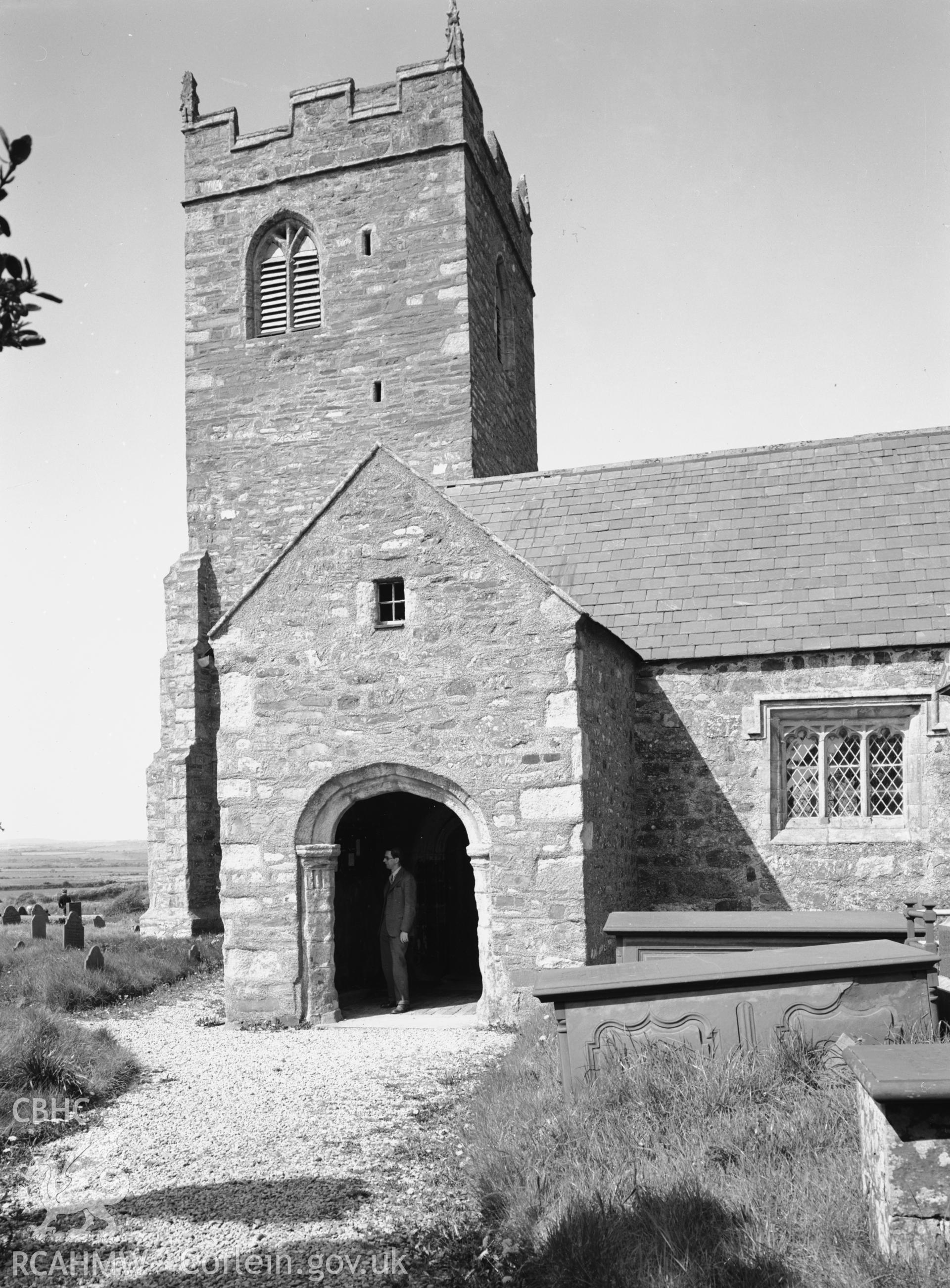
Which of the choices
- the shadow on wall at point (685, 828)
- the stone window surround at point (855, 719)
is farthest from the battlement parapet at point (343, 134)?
the stone window surround at point (855, 719)

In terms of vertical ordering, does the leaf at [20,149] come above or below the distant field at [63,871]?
above

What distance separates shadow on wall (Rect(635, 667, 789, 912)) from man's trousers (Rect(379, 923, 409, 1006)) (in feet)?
8.96

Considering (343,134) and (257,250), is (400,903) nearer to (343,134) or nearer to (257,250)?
(257,250)

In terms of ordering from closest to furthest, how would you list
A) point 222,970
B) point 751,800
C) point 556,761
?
point 556,761 → point 751,800 → point 222,970

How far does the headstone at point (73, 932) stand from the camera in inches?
555

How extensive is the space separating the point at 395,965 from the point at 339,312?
10930 millimetres

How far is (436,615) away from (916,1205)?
7197mm

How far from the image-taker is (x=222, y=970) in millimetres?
14508

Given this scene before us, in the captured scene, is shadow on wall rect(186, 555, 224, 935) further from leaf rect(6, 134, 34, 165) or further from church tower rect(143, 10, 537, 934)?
leaf rect(6, 134, 34, 165)

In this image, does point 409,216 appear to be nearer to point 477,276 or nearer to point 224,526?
point 477,276

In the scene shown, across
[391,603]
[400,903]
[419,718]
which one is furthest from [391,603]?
[400,903]

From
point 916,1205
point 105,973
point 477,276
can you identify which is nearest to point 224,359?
point 477,276

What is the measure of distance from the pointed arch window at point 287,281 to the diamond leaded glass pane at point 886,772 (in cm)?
1114

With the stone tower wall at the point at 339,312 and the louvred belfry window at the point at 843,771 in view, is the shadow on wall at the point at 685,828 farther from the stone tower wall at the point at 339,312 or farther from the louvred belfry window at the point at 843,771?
the stone tower wall at the point at 339,312
